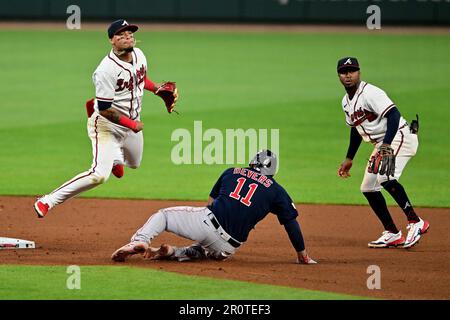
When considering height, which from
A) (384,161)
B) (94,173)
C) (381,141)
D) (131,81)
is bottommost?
(94,173)

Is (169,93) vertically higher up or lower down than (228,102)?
higher up

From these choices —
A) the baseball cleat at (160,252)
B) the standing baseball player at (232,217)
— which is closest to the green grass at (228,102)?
the baseball cleat at (160,252)

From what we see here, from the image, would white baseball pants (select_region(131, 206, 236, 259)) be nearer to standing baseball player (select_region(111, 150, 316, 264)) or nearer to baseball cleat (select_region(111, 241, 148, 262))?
standing baseball player (select_region(111, 150, 316, 264))

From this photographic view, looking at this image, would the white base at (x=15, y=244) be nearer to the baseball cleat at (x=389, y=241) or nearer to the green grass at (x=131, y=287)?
the green grass at (x=131, y=287)

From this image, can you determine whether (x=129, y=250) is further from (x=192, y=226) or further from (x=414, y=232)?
(x=414, y=232)

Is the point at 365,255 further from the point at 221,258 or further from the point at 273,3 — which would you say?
the point at 273,3

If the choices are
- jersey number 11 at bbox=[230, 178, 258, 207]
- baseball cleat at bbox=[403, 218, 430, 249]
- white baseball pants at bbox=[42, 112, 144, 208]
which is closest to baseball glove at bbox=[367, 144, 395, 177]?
baseball cleat at bbox=[403, 218, 430, 249]

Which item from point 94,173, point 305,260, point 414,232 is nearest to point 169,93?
point 94,173
